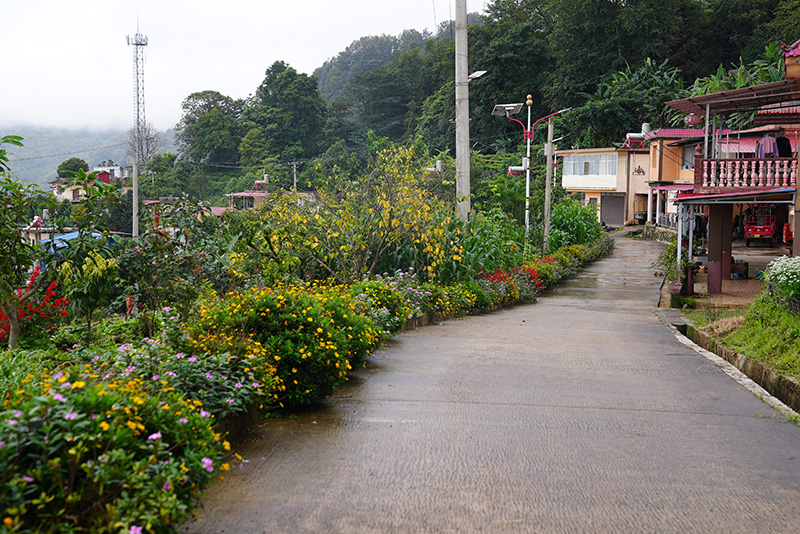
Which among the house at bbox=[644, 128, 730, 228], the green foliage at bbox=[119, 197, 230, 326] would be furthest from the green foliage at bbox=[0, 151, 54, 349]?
the house at bbox=[644, 128, 730, 228]

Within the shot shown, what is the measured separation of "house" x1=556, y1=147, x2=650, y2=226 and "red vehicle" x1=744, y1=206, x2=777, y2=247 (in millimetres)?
18655

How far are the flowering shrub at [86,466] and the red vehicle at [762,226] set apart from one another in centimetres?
2736

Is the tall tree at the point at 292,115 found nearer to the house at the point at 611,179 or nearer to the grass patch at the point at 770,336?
the house at the point at 611,179

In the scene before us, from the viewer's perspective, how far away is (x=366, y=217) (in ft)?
41.7

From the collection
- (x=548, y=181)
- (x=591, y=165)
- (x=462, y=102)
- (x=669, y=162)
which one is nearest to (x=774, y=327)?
(x=462, y=102)

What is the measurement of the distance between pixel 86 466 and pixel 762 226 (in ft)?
91.8

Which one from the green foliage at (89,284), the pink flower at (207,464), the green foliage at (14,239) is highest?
the green foliage at (14,239)

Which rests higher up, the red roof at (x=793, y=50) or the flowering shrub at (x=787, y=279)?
the red roof at (x=793, y=50)

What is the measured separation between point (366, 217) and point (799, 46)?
9.68m

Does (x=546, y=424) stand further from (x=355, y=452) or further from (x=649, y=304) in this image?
(x=649, y=304)

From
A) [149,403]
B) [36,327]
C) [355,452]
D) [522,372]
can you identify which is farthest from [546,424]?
[36,327]

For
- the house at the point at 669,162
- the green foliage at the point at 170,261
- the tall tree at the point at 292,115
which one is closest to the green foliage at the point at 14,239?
the green foliage at the point at 170,261

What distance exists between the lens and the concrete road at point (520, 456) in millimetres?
3844

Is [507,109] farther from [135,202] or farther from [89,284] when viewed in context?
[135,202]
